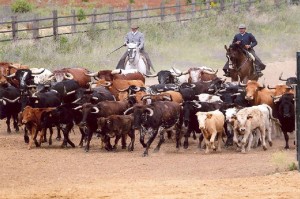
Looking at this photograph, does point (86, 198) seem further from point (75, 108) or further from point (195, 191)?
point (75, 108)

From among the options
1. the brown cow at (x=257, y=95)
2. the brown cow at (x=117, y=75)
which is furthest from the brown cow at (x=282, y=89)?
the brown cow at (x=117, y=75)

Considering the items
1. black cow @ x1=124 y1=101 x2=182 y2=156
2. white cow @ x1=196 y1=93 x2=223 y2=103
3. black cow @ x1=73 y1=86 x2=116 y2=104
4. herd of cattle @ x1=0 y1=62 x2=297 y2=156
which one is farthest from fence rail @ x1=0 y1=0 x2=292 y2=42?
black cow @ x1=124 y1=101 x2=182 y2=156

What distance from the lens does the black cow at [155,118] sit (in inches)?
824

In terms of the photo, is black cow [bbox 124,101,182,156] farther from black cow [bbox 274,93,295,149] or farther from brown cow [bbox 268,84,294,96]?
brown cow [bbox 268,84,294,96]

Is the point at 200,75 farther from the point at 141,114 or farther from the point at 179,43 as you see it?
the point at 179,43

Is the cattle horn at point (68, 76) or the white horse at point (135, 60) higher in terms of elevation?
the white horse at point (135, 60)

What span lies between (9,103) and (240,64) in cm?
635

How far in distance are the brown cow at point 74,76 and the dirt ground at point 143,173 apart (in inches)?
142

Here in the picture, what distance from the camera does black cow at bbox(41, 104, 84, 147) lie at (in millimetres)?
21808

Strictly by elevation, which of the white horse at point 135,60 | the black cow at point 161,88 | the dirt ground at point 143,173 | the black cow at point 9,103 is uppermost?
the white horse at point 135,60

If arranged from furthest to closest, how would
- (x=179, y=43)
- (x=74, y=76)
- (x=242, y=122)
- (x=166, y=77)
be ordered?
(x=179, y=43), (x=166, y=77), (x=74, y=76), (x=242, y=122)

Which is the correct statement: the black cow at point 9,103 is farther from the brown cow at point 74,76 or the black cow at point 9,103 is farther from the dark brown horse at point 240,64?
the dark brown horse at point 240,64

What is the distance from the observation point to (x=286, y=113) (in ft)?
71.1

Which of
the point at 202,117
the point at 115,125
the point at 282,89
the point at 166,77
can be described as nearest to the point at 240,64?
the point at 166,77
